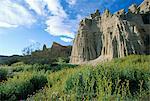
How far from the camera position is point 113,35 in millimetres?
40219

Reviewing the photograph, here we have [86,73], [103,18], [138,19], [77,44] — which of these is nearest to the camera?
[86,73]

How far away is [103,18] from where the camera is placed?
4412 cm

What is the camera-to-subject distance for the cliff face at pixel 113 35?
37312 millimetres

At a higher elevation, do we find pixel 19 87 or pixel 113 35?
pixel 113 35

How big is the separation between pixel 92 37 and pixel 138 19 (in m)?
8.47

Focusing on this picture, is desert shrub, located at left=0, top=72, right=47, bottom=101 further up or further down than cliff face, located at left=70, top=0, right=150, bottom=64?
further down

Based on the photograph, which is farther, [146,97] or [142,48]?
[142,48]

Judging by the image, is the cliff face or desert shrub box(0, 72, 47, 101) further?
the cliff face

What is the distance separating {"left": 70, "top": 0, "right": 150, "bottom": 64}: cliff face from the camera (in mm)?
37312

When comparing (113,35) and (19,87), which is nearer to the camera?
(19,87)

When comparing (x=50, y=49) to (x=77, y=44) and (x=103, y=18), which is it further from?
(x=103, y=18)

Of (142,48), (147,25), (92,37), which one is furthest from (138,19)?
Result: (92,37)

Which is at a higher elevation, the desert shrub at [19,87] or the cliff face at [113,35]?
the cliff face at [113,35]

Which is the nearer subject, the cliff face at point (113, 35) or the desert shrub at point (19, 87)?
the desert shrub at point (19, 87)
